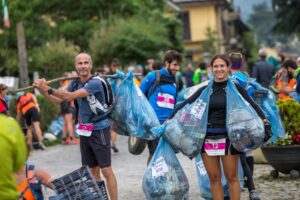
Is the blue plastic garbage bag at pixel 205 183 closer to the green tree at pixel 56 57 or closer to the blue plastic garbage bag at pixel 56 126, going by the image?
the blue plastic garbage bag at pixel 56 126

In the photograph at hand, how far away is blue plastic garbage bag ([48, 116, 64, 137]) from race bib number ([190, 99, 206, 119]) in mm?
11807

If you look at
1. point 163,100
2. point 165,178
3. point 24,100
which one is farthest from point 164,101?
point 24,100

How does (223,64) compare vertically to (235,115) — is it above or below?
above

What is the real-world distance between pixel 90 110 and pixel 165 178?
1.16m

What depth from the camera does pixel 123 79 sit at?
8.88 m

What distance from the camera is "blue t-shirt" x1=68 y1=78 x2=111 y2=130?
812cm

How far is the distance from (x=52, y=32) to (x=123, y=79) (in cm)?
2160

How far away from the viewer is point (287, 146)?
34.7 feet

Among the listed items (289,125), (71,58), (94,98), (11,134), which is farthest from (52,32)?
(11,134)

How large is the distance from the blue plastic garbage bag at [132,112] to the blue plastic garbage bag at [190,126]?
0.62m

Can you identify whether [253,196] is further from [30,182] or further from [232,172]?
[30,182]

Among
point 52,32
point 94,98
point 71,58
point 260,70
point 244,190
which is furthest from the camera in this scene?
point 52,32

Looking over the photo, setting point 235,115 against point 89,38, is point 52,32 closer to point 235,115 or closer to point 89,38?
point 89,38

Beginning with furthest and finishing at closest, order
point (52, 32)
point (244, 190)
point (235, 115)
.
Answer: point (52, 32) → point (244, 190) → point (235, 115)
